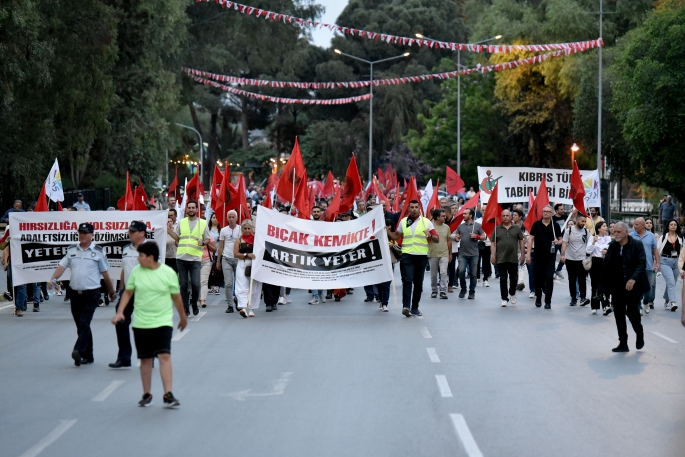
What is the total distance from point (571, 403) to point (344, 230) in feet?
28.3

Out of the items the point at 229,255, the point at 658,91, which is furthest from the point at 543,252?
the point at 658,91

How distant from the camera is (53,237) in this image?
17375mm

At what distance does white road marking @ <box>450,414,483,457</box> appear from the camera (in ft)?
24.7

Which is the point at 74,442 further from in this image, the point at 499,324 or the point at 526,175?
the point at 526,175

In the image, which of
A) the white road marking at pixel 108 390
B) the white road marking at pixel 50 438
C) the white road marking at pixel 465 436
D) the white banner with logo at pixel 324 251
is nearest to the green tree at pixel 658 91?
the white banner with logo at pixel 324 251

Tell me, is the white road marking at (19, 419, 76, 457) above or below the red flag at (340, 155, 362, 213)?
below

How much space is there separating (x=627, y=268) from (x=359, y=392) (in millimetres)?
4613

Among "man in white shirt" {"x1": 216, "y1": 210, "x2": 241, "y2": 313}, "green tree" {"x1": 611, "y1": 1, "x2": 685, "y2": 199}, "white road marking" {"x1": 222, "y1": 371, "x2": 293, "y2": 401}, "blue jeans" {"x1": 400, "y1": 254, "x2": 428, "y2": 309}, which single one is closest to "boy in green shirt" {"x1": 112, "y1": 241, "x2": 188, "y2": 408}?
"white road marking" {"x1": 222, "y1": 371, "x2": 293, "y2": 401}

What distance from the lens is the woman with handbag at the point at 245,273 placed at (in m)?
16.9

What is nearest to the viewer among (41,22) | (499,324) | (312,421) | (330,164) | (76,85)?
(312,421)

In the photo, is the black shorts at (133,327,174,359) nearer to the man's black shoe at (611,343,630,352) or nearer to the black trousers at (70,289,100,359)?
the black trousers at (70,289,100,359)

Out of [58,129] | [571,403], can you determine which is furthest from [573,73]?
[571,403]

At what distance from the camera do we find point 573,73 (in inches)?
1971

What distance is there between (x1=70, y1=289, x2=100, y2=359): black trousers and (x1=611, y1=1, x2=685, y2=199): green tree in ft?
99.4
